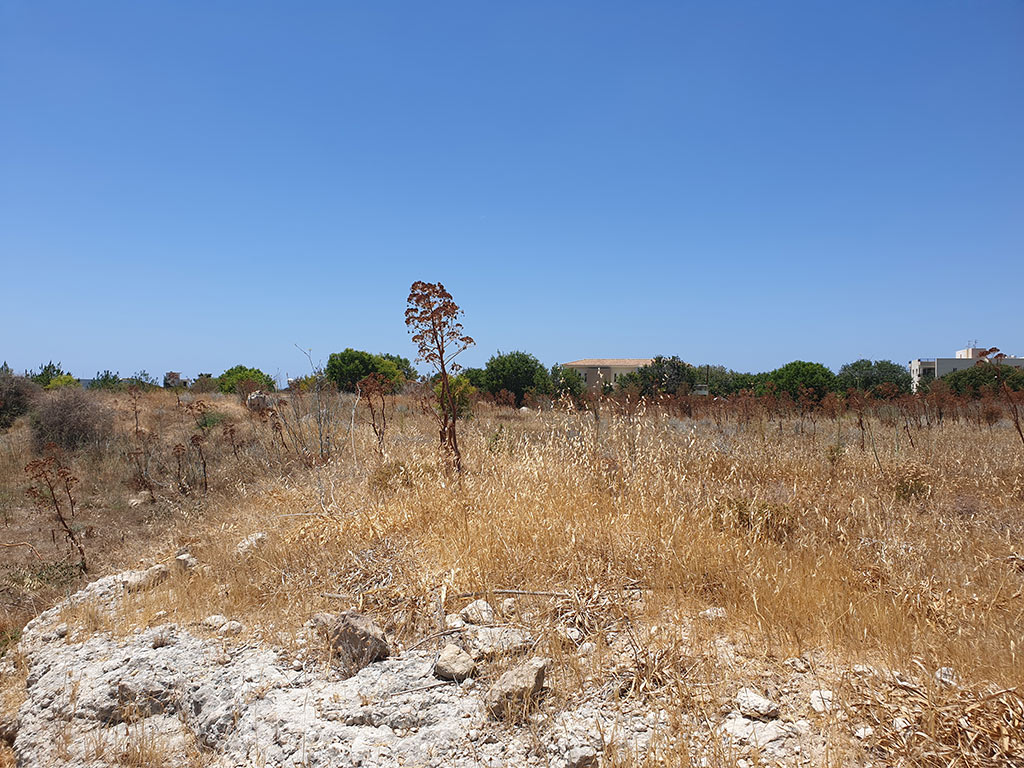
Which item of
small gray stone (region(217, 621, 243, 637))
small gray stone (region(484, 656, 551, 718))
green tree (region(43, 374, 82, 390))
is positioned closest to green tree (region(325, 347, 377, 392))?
green tree (region(43, 374, 82, 390))

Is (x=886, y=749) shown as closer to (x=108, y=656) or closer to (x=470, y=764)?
(x=470, y=764)

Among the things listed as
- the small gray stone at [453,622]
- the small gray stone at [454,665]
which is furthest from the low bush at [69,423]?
the small gray stone at [454,665]

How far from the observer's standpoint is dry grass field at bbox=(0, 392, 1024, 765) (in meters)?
2.42

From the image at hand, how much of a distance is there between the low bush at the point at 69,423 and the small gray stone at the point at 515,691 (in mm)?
11024

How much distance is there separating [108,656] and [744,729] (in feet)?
12.4

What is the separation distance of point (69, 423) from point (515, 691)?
11.9m

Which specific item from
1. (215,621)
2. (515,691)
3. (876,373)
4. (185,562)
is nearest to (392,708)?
(515,691)

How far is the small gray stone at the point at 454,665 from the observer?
2.81m

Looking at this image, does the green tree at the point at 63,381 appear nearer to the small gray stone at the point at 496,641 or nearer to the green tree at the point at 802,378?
the small gray stone at the point at 496,641

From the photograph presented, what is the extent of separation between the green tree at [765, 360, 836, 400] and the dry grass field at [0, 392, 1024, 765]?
30.2ft

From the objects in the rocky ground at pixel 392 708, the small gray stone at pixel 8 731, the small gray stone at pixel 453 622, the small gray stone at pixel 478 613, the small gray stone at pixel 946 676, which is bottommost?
the small gray stone at pixel 8 731

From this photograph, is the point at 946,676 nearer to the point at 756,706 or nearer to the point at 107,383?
the point at 756,706

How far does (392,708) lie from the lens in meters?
2.69

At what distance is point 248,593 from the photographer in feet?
13.3
